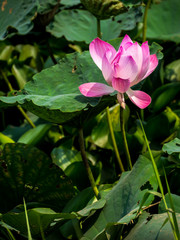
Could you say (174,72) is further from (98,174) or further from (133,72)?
(133,72)

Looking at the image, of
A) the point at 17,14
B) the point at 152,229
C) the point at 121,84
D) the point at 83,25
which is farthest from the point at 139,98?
the point at 83,25

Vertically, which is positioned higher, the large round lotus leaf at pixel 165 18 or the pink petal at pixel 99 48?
the pink petal at pixel 99 48

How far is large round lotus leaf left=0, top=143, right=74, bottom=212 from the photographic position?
102 centimetres

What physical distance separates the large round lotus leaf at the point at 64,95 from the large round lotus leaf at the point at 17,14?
0.42m

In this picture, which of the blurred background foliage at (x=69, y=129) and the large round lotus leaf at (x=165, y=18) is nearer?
the blurred background foliage at (x=69, y=129)

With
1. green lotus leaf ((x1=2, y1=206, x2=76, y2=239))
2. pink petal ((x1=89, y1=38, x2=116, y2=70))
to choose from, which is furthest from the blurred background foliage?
pink petal ((x1=89, y1=38, x2=116, y2=70))

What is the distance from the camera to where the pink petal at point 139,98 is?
85cm

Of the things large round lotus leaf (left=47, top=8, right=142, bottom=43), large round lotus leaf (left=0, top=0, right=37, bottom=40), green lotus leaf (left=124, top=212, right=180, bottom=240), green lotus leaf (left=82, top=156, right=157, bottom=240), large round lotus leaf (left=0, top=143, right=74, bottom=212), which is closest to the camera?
green lotus leaf (left=124, top=212, right=180, bottom=240)

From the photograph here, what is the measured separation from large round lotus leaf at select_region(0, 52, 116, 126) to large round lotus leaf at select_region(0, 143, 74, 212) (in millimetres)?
143

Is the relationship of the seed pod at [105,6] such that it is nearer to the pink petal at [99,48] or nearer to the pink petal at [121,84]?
the pink petal at [99,48]

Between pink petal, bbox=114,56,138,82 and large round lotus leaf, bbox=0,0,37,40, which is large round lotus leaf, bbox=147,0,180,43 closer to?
large round lotus leaf, bbox=0,0,37,40

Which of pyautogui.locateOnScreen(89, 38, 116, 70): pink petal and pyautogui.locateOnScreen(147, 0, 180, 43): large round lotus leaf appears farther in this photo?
pyautogui.locateOnScreen(147, 0, 180, 43): large round lotus leaf

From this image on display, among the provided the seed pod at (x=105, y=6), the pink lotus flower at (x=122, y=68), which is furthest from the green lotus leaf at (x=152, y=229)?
the seed pod at (x=105, y=6)

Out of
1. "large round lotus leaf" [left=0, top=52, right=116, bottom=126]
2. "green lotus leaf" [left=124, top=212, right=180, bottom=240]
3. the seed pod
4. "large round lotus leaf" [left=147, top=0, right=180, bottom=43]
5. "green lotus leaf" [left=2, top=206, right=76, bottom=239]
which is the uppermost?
the seed pod
